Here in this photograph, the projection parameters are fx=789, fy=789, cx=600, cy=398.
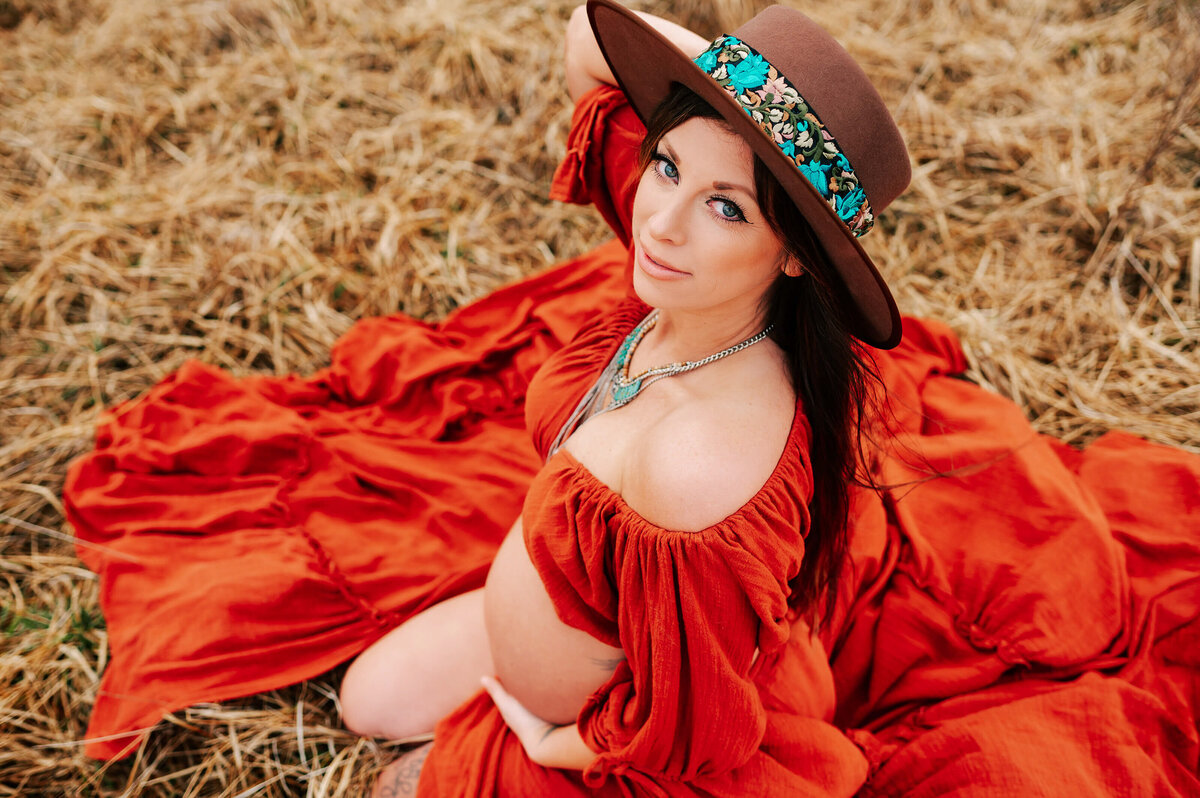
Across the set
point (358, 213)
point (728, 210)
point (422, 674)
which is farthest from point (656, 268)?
point (358, 213)

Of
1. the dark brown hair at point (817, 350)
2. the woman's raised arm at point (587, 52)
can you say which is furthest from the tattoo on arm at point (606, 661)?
the woman's raised arm at point (587, 52)

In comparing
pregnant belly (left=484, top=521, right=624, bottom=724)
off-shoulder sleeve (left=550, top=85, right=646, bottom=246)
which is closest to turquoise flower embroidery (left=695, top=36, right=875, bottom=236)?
off-shoulder sleeve (left=550, top=85, right=646, bottom=246)

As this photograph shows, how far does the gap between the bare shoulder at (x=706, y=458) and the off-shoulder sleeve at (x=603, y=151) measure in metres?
0.61

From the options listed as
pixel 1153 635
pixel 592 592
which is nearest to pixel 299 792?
pixel 592 592

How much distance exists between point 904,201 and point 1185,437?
4.99 feet

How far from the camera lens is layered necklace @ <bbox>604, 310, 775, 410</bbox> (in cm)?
154

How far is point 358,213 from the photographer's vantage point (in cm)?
353

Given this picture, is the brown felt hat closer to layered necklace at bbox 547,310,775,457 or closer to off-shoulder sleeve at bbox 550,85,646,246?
layered necklace at bbox 547,310,775,457

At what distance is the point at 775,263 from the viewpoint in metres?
1.39

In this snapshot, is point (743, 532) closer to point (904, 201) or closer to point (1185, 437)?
point (1185, 437)

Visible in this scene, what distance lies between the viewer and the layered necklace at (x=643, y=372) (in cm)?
154

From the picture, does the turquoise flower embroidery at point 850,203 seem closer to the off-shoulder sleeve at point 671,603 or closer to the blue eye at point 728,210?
the blue eye at point 728,210

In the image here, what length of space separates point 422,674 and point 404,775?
248mm

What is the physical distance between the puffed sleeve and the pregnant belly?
115 mm
